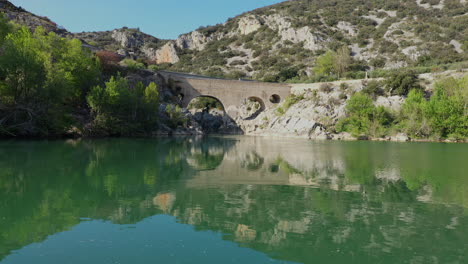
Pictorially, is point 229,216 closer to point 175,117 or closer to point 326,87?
point 175,117

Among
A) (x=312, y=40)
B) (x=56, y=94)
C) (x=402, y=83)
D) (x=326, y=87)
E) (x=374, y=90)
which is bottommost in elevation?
(x=56, y=94)

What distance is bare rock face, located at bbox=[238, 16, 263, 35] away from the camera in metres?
96.5

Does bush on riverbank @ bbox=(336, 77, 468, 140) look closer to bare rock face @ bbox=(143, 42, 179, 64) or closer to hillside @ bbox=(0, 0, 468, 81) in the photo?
hillside @ bbox=(0, 0, 468, 81)

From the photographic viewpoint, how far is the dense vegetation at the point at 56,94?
25.6 m

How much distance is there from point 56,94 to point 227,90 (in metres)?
26.9

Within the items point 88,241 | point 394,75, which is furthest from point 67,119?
point 394,75

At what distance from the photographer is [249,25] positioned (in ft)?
320

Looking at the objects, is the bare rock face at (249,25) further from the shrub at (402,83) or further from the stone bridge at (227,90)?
the shrub at (402,83)

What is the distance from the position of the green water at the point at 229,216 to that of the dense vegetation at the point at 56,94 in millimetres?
15611

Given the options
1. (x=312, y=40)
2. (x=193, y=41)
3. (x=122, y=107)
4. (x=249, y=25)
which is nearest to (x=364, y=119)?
(x=122, y=107)

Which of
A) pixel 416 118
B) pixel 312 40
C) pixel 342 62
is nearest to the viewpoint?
pixel 416 118

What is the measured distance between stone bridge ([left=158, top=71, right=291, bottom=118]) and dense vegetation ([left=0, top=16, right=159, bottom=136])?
9871mm

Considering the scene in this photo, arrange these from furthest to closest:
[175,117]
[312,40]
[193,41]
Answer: [193,41] → [312,40] → [175,117]

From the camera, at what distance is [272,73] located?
236 feet
